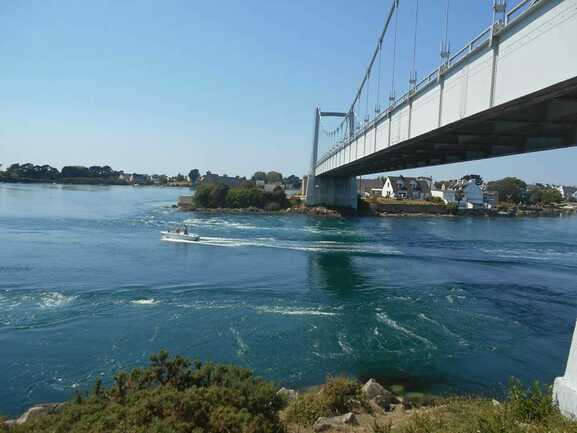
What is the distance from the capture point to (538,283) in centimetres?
1838

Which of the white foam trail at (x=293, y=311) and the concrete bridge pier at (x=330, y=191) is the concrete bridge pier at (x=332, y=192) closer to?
the concrete bridge pier at (x=330, y=191)

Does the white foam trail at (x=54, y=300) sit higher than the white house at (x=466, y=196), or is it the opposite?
the white house at (x=466, y=196)

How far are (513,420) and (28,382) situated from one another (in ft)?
26.3

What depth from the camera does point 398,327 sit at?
1228 centimetres

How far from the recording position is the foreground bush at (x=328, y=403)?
6578 mm

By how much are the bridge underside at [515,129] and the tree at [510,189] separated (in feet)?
209

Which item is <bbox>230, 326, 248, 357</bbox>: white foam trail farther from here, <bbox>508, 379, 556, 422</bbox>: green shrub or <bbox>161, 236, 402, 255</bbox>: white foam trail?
<bbox>161, 236, 402, 255</bbox>: white foam trail

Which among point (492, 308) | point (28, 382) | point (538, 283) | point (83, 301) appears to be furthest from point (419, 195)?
point (28, 382)

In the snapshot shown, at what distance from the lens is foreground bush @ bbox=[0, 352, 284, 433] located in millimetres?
4672

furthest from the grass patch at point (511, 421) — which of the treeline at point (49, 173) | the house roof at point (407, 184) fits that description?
the treeline at point (49, 173)

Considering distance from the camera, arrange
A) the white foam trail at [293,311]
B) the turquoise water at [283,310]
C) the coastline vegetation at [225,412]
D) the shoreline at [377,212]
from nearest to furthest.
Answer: the coastline vegetation at [225,412] → the turquoise water at [283,310] → the white foam trail at [293,311] → the shoreline at [377,212]

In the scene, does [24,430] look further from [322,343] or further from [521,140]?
[521,140]

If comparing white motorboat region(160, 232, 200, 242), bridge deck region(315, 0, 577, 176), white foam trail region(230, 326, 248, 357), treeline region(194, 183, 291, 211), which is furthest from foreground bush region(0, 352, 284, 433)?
treeline region(194, 183, 291, 211)

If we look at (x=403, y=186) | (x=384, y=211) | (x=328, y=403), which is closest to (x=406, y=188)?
(x=403, y=186)
